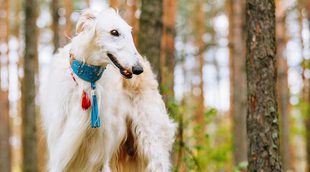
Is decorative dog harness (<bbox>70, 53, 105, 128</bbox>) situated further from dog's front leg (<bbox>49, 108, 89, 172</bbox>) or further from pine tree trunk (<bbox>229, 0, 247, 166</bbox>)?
pine tree trunk (<bbox>229, 0, 247, 166</bbox>)

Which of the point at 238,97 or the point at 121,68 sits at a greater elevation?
the point at 121,68

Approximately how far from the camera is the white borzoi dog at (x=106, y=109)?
4.18 meters

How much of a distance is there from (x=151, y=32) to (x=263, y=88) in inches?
93.7

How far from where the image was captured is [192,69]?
3297 cm

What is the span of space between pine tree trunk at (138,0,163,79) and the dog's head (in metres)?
2.18

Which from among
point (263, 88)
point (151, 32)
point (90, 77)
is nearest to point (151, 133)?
point (90, 77)

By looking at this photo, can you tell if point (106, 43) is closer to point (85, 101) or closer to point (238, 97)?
point (85, 101)

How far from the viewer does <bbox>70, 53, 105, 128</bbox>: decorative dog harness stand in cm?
435

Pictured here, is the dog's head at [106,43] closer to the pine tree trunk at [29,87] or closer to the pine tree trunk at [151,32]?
the pine tree trunk at [151,32]

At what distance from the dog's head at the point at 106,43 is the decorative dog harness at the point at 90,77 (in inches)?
2.4

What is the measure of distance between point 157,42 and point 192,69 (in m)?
26.4

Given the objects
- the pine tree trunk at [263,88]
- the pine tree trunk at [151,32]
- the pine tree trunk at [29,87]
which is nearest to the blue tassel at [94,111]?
the pine tree trunk at [263,88]

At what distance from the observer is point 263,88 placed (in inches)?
180

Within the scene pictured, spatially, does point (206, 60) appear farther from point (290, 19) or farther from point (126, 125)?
point (126, 125)
